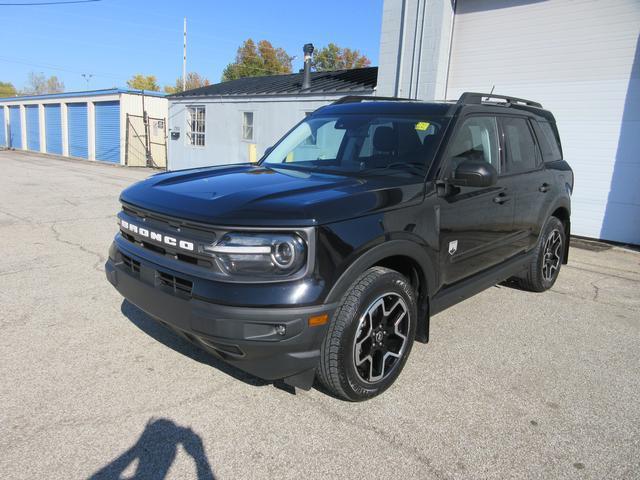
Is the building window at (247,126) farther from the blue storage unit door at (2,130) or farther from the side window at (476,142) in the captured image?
the blue storage unit door at (2,130)

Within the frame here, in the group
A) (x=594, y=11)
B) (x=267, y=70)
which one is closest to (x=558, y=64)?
(x=594, y=11)

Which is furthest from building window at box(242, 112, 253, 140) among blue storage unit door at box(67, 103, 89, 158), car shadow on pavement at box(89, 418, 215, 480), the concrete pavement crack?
blue storage unit door at box(67, 103, 89, 158)

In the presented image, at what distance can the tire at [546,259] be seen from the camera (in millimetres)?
4988

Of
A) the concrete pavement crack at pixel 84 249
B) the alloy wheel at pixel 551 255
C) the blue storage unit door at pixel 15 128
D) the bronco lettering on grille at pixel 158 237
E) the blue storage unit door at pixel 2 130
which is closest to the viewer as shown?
the bronco lettering on grille at pixel 158 237

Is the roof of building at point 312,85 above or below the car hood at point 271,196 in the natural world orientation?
above

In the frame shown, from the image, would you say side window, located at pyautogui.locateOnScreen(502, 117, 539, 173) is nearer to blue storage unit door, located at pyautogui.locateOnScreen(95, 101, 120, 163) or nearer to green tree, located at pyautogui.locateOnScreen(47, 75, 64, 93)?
blue storage unit door, located at pyautogui.locateOnScreen(95, 101, 120, 163)

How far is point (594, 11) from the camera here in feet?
27.2

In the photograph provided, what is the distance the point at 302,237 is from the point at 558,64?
8.37 metres

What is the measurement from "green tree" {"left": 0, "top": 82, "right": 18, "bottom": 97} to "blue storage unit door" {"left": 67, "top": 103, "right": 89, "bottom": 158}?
2946 inches

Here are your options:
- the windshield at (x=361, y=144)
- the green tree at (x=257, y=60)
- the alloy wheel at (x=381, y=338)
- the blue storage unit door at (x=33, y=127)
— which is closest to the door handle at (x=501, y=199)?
the windshield at (x=361, y=144)

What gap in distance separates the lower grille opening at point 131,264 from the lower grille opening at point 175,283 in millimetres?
292

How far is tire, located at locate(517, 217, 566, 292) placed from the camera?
4988 mm

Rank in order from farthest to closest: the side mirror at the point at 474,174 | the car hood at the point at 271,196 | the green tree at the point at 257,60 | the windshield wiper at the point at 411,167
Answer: the green tree at the point at 257,60, the windshield wiper at the point at 411,167, the side mirror at the point at 474,174, the car hood at the point at 271,196

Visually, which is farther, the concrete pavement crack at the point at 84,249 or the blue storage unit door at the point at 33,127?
→ the blue storage unit door at the point at 33,127
